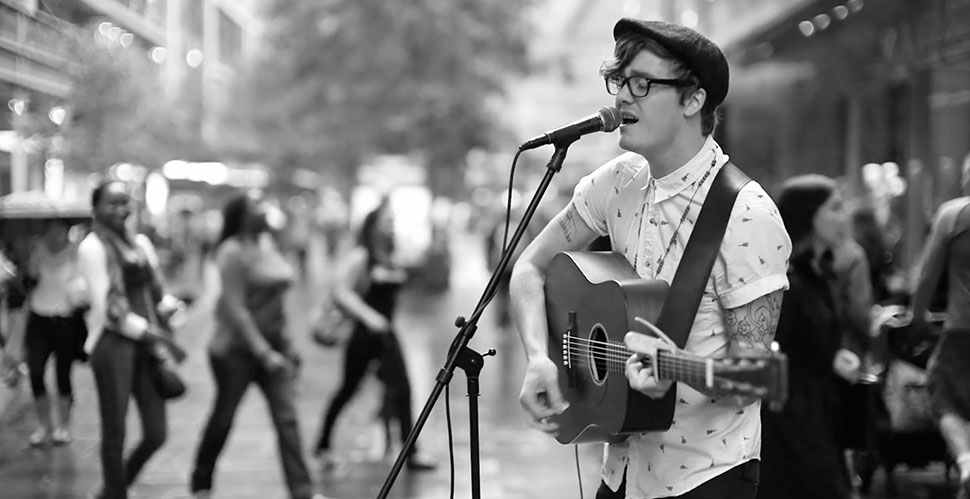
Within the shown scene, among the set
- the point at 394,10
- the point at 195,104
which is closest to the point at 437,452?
the point at 394,10

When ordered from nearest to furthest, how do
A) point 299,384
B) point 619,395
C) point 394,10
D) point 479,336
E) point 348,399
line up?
point 619,395 → point 348,399 → point 299,384 → point 479,336 → point 394,10

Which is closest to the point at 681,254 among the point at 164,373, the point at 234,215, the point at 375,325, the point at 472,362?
the point at 472,362

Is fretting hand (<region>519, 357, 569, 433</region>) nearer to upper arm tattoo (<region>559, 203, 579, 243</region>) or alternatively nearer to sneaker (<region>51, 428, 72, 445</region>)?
upper arm tattoo (<region>559, 203, 579, 243</region>)

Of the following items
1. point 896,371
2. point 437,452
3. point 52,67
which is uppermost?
point 52,67

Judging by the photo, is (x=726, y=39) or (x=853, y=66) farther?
(x=726, y=39)

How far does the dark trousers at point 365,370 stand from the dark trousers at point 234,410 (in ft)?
4.83

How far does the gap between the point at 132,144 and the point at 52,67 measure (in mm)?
5768

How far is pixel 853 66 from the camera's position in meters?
13.9

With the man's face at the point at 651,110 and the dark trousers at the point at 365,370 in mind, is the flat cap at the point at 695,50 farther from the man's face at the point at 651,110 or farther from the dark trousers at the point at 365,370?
the dark trousers at the point at 365,370

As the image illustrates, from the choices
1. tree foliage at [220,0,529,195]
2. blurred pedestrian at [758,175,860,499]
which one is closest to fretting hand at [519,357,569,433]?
blurred pedestrian at [758,175,860,499]

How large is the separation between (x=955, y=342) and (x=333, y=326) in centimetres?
443

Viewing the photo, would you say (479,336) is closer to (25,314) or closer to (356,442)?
(356,442)

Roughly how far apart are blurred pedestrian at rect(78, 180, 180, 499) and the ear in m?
4.10

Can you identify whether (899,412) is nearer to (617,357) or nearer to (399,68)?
(617,357)
